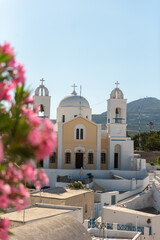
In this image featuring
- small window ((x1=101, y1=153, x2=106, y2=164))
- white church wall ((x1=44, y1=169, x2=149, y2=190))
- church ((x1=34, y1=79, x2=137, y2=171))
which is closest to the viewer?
white church wall ((x1=44, y1=169, x2=149, y2=190))

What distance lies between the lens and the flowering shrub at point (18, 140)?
248 centimetres

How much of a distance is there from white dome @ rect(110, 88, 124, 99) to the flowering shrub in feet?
108

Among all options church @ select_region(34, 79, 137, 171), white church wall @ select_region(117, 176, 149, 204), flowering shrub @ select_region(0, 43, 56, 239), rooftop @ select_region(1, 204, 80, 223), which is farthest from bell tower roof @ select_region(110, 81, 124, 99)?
flowering shrub @ select_region(0, 43, 56, 239)

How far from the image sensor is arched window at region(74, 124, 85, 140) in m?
34.6

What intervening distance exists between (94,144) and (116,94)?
18.8 ft

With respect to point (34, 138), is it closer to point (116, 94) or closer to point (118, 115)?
point (118, 115)

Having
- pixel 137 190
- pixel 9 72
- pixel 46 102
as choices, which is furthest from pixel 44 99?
pixel 9 72

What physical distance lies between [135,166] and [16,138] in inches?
1254

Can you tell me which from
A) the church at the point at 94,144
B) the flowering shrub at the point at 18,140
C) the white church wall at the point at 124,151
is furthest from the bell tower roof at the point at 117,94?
the flowering shrub at the point at 18,140

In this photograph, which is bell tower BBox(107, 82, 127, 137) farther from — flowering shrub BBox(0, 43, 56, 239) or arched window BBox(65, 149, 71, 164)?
flowering shrub BBox(0, 43, 56, 239)

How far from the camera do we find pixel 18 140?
8.63 feet

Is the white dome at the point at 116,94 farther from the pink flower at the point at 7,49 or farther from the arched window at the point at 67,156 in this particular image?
the pink flower at the point at 7,49

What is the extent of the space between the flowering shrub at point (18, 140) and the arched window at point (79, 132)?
31.0m

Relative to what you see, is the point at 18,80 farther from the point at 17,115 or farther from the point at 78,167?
the point at 78,167
